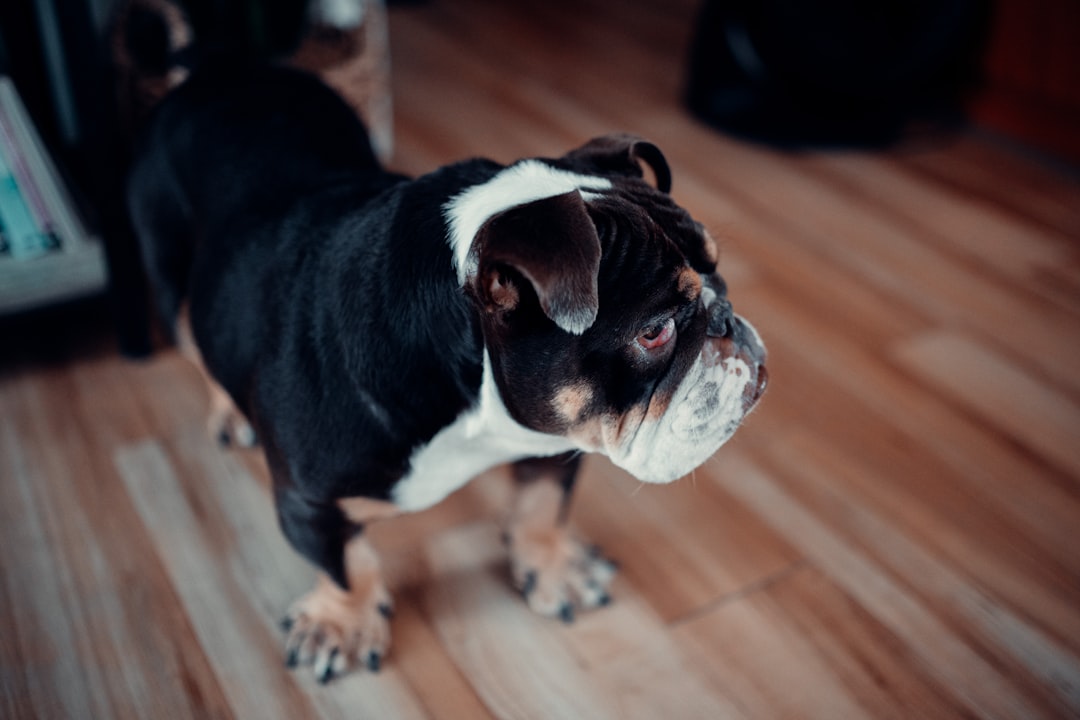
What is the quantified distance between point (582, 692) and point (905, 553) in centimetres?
66

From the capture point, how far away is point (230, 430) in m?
1.74

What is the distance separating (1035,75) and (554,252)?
262 centimetres

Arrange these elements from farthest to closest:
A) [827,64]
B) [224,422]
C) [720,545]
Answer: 1. [827,64]
2. [224,422]
3. [720,545]

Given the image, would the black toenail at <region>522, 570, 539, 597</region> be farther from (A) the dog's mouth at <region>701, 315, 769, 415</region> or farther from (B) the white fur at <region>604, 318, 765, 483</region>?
(A) the dog's mouth at <region>701, 315, 769, 415</region>

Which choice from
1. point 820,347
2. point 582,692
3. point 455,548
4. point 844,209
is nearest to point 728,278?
point 820,347

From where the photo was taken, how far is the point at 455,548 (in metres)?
1.59

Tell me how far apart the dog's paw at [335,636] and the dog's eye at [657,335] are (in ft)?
2.08

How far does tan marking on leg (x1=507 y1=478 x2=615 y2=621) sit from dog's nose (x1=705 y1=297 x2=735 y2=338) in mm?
420

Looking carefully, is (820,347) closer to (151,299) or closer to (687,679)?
(687,679)

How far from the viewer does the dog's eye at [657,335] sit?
3.51ft

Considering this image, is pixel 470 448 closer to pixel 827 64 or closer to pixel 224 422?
pixel 224 422

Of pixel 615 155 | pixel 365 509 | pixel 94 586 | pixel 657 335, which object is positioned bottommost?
pixel 94 586

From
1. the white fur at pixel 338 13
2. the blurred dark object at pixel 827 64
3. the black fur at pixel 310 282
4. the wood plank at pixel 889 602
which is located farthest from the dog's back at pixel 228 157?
the blurred dark object at pixel 827 64

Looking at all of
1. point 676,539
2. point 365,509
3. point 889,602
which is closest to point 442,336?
point 365,509
